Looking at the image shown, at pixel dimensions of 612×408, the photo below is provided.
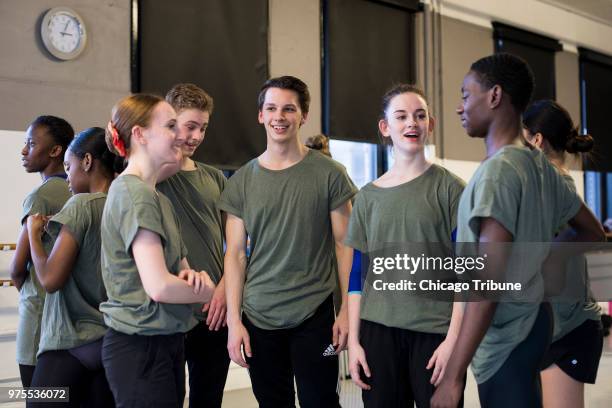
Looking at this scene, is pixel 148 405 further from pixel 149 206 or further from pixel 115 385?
pixel 149 206

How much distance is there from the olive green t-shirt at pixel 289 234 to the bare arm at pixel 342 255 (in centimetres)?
3

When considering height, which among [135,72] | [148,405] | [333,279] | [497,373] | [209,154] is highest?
[135,72]

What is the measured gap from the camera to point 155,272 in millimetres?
1614

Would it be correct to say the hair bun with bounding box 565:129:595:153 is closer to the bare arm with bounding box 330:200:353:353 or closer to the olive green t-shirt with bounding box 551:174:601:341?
the olive green t-shirt with bounding box 551:174:601:341

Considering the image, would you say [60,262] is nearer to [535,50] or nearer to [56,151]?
[56,151]

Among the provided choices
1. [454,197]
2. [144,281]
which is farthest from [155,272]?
[454,197]

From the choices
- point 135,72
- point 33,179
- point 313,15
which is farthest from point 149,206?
point 313,15

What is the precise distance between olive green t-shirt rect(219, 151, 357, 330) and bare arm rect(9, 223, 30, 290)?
711mm

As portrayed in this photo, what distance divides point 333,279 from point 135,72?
8.64 feet

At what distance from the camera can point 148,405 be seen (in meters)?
1.62

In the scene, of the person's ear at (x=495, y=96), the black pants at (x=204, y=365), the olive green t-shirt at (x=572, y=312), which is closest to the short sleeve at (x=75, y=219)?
the black pants at (x=204, y=365)

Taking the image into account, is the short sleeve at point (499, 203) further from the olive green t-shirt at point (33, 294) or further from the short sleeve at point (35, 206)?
the short sleeve at point (35, 206)

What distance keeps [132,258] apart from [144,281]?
0.10m

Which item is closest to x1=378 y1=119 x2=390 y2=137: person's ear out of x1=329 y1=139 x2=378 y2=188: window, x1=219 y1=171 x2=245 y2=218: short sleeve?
x1=219 y1=171 x2=245 y2=218: short sleeve
